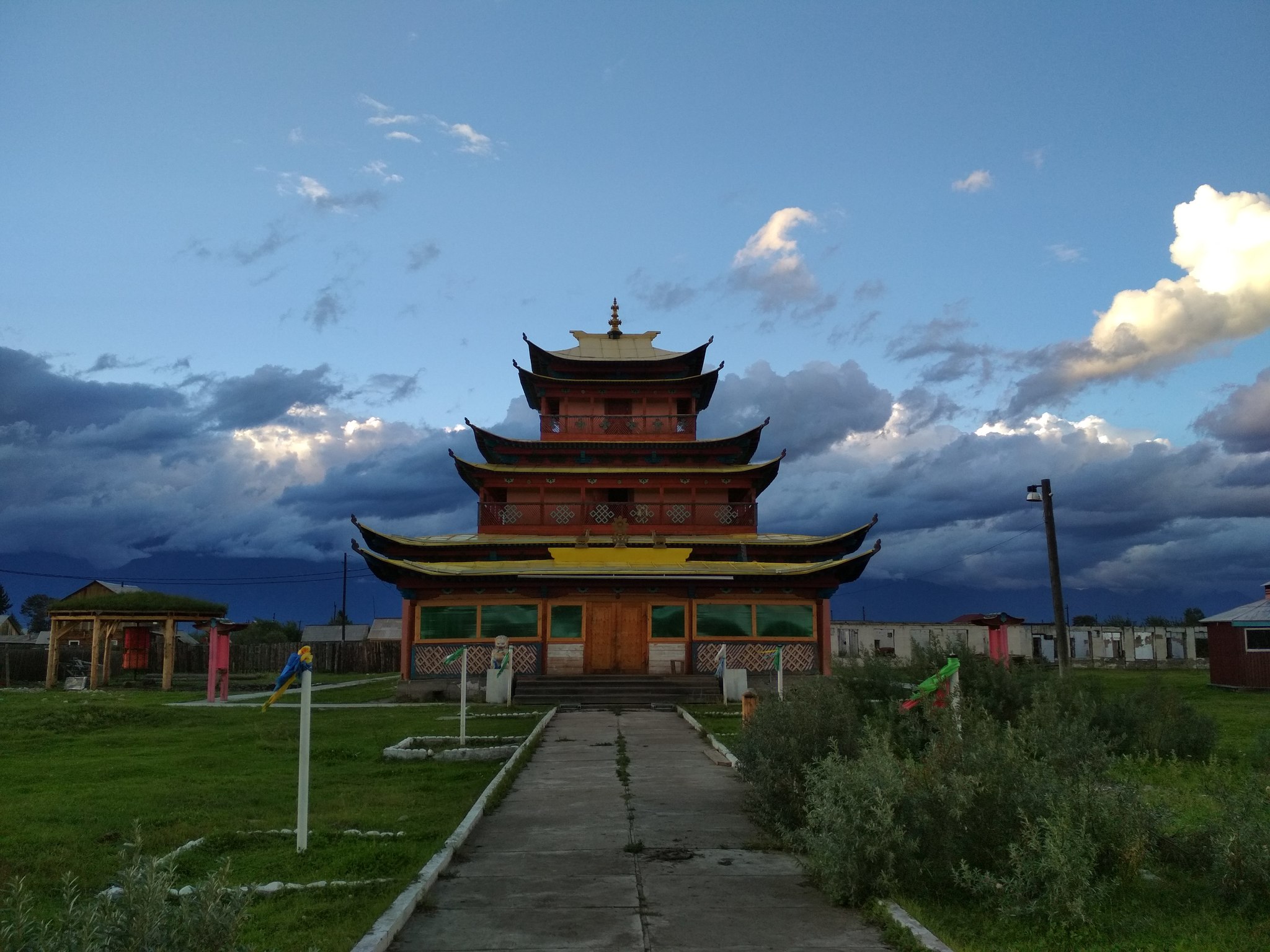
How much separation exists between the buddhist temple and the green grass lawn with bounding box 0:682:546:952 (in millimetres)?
7055

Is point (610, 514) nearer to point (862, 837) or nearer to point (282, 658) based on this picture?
point (862, 837)

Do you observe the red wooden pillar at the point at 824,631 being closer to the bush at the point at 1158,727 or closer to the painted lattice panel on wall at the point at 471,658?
the painted lattice panel on wall at the point at 471,658

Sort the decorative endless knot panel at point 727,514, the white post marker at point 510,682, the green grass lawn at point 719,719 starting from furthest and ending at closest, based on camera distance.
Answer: the decorative endless knot panel at point 727,514 < the white post marker at point 510,682 < the green grass lawn at point 719,719

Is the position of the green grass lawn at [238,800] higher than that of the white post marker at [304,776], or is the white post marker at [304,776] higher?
the white post marker at [304,776]

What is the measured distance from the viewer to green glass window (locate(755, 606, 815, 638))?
2891 centimetres

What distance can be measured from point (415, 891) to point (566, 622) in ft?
72.3

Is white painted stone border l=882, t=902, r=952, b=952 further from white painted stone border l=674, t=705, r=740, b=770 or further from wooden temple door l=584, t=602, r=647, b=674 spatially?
wooden temple door l=584, t=602, r=647, b=674

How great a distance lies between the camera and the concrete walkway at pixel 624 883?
5.91m

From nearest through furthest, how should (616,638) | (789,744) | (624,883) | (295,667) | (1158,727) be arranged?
(624,883) < (295,667) < (789,744) < (1158,727) < (616,638)

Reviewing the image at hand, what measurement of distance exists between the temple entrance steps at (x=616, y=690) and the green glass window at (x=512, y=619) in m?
1.46

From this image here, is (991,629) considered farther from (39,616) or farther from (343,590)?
(39,616)

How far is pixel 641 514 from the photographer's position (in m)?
33.6

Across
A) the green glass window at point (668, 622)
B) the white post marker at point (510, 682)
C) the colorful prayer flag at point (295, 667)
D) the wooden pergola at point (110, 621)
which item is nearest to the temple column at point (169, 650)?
the wooden pergola at point (110, 621)

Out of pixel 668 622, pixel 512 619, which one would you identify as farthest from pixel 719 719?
pixel 512 619
